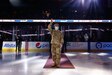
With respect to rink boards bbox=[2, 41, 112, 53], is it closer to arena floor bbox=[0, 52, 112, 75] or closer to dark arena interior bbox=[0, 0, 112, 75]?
dark arena interior bbox=[0, 0, 112, 75]

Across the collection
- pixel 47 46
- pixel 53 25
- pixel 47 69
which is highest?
pixel 53 25

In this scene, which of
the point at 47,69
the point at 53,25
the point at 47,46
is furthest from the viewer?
the point at 47,46

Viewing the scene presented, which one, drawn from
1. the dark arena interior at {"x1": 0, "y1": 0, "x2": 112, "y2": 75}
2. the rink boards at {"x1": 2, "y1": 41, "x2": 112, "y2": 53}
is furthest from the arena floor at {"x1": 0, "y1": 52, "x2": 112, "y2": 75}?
the rink boards at {"x1": 2, "y1": 41, "x2": 112, "y2": 53}

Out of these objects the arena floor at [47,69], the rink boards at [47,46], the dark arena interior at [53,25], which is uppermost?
the dark arena interior at [53,25]

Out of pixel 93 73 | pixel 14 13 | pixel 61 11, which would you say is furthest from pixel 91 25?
pixel 93 73

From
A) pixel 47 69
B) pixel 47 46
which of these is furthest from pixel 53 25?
pixel 47 69

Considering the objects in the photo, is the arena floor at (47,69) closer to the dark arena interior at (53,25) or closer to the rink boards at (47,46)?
the dark arena interior at (53,25)

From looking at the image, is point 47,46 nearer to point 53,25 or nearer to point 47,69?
point 53,25

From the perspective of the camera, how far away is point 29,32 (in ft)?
65.0

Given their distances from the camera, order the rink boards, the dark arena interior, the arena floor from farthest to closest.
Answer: the rink boards
the dark arena interior
the arena floor

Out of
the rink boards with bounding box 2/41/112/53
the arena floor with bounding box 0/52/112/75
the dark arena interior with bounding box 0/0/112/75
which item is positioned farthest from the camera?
the rink boards with bounding box 2/41/112/53

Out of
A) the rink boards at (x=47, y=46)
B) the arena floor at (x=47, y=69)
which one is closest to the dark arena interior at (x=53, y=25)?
the rink boards at (x=47, y=46)

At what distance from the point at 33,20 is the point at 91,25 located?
4704mm

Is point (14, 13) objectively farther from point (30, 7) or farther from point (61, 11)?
point (61, 11)
